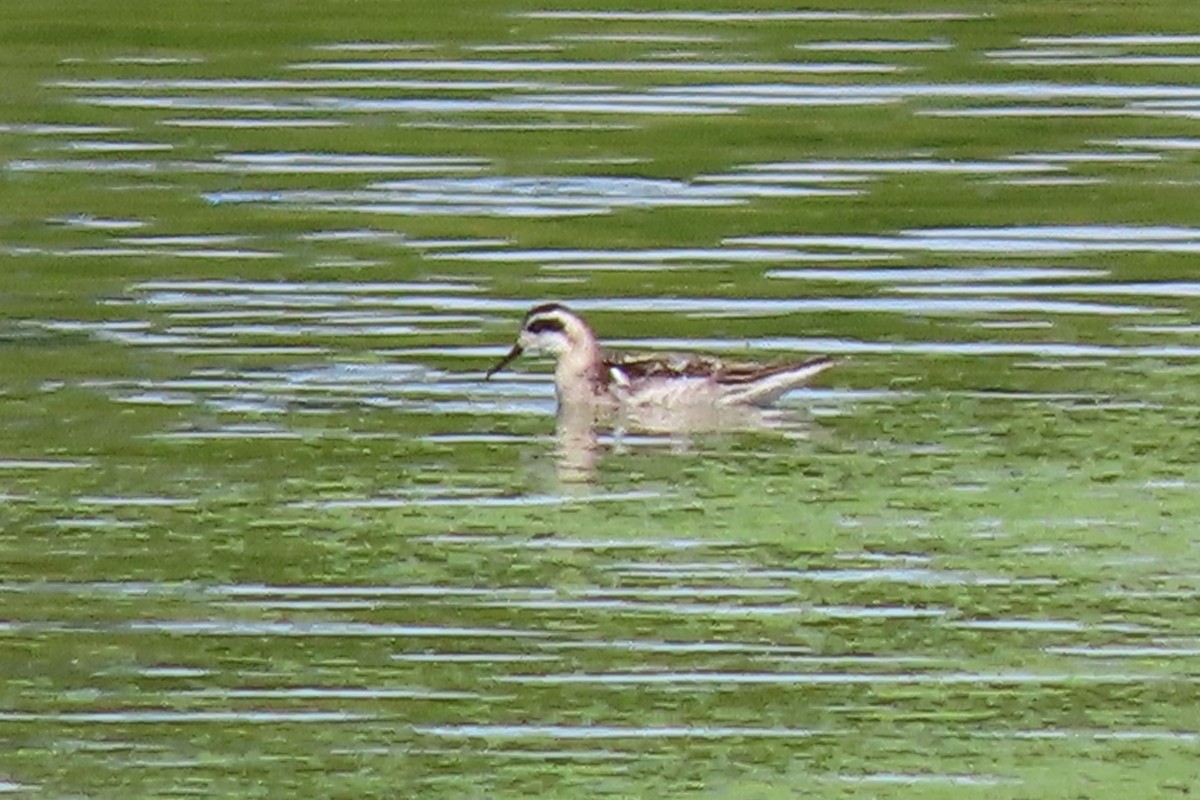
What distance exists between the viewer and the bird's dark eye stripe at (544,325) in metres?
16.3

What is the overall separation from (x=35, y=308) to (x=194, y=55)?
23.4 feet

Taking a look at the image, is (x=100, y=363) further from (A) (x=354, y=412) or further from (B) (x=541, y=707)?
(B) (x=541, y=707)

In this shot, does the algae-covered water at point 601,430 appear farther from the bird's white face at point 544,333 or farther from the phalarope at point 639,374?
the bird's white face at point 544,333

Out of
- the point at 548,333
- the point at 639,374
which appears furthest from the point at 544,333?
the point at 639,374

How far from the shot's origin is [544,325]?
16.4 metres

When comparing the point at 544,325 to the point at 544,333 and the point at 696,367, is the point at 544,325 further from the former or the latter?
the point at 696,367

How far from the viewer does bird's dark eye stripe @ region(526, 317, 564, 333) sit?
53.6 ft

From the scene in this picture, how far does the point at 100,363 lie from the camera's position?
53.9 ft

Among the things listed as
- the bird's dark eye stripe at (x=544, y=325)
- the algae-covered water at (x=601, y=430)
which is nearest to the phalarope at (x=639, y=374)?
the bird's dark eye stripe at (x=544, y=325)

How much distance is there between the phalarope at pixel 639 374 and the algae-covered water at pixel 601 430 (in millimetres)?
146

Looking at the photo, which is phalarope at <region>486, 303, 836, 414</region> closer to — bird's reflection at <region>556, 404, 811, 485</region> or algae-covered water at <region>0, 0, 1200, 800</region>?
bird's reflection at <region>556, 404, 811, 485</region>

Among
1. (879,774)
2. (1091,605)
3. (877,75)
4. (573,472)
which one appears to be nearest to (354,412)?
(573,472)

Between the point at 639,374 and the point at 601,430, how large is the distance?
17.4 inches

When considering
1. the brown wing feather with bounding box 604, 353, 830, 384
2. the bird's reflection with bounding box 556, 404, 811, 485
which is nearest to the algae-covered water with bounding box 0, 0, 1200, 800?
the bird's reflection with bounding box 556, 404, 811, 485
